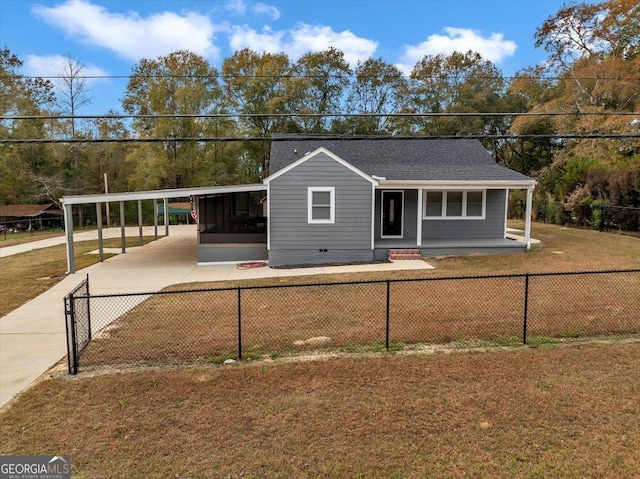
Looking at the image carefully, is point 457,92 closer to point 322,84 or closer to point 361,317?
point 322,84

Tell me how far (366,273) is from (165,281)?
19.3 feet

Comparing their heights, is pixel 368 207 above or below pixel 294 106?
below

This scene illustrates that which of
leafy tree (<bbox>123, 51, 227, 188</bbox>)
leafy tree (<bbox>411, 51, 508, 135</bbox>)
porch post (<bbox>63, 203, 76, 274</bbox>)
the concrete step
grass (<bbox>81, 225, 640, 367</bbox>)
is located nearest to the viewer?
grass (<bbox>81, 225, 640, 367</bbox>)

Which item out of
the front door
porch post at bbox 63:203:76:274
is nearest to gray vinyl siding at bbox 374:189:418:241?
the front door

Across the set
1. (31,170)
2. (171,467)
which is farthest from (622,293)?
(31,170)

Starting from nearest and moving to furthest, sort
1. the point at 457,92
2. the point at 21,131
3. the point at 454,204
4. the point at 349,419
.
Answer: the point at 349,419 → the point at 454,204 → the point at 21,131 → the point at 457,92

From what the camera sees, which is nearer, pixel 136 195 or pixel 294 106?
pixel 136 195

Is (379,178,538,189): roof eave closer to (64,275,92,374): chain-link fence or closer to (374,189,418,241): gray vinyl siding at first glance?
(374,189,418,241): gray vinyl siding

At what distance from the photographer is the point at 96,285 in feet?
36.4

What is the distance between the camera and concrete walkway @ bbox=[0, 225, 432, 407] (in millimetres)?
5746

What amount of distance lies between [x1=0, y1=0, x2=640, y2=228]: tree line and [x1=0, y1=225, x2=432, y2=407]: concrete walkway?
587 inches

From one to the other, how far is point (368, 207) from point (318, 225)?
1.85 metres

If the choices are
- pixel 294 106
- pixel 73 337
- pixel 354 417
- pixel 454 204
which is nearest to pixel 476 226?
pixel 454 204

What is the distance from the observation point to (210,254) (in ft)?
47.8
